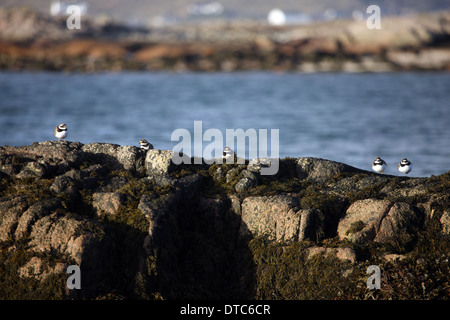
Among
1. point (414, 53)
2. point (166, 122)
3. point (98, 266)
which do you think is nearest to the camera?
point (98, 266)

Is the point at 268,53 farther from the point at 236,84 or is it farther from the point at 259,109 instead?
the point at 259,109

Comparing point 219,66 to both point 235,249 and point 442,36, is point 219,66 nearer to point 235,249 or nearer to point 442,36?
point 442,36

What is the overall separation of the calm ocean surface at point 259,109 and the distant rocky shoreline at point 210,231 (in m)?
11.2

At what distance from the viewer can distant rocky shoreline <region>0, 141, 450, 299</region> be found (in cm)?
806

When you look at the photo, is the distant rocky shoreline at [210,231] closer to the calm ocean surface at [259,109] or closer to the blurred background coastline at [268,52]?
the calm ocean surface at [259,109]

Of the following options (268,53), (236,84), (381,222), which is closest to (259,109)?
(236,84)

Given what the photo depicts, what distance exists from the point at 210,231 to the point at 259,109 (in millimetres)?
32877

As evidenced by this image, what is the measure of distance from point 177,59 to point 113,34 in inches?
660

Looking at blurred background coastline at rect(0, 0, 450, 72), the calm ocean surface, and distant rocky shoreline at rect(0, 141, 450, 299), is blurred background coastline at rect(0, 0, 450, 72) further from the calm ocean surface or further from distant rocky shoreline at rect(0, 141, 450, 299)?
distant rocky shoreline at rect(0, 141, 450, 299)

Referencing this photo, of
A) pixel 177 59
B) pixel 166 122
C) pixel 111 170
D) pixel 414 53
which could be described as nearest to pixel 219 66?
pixel 177 59

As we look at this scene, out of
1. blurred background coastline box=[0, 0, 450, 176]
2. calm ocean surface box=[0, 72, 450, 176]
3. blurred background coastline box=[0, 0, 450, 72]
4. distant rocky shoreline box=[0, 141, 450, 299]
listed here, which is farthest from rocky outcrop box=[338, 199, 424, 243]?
blurred background coastline box=[0, 0, 450, 72]

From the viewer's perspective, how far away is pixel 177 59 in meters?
62.8

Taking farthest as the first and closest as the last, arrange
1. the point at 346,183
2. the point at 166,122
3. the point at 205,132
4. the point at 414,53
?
the point at 414,53 → the point at 166,122 → the point at 205,132 → the point at 346,183

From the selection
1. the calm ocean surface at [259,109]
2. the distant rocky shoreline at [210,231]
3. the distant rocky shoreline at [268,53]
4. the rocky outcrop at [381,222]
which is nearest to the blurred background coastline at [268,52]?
the distant rocky shoreline at [268,53]
